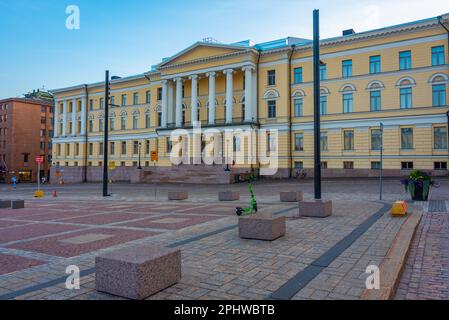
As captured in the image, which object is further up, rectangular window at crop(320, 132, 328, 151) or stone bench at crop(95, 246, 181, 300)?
rectangular window at crop(320, 132, 328, 151)

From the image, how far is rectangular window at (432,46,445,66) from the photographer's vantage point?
3462 centimetres

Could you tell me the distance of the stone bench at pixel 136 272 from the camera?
14.7 ft

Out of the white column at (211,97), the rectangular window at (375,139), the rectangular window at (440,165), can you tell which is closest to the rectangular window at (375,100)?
the rectangular window at (375,139)

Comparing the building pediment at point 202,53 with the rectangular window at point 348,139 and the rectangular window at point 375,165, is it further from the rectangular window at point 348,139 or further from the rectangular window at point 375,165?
the rectangular window at point 375,165

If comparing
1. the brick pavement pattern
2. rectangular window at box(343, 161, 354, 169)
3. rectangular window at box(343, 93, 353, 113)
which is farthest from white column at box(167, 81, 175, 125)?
the brick pavement pattern

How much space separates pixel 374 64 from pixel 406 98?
5.14 meters

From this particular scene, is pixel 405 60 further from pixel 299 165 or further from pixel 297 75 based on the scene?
pixel 299 165

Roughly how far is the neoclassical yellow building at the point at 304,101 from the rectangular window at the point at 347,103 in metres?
0.11

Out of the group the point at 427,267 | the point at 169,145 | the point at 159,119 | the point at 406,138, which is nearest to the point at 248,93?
the point at 169,145

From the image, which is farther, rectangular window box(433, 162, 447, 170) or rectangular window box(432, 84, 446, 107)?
rectangular window box(432, 84, 446, 107)

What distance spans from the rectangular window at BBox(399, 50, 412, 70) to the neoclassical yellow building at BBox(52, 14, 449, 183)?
3.8 inches

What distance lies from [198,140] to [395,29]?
26875 mm

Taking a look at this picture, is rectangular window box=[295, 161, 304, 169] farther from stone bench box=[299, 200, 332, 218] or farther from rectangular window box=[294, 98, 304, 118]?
stone bench box=[299, 200, 332, 218]

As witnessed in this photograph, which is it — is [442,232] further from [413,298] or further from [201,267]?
[201,267]
